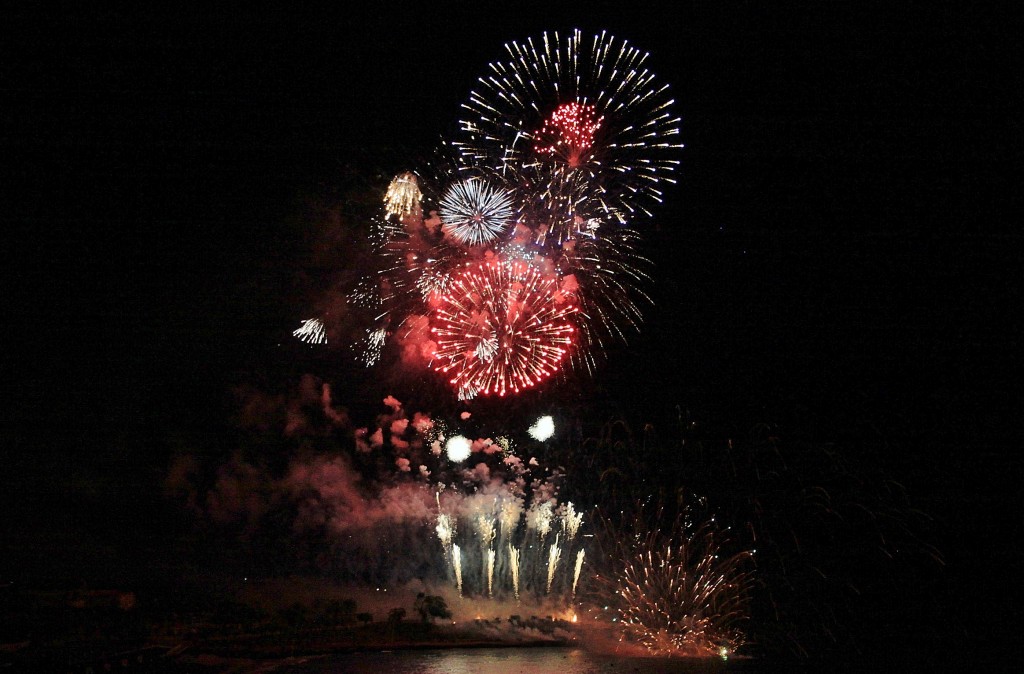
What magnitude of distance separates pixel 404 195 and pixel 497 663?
8647 millimetres

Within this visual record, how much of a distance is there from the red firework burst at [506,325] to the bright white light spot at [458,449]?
14.8ft

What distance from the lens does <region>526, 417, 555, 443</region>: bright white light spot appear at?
18984 millimetres

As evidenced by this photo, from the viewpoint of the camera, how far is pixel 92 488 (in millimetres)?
21578

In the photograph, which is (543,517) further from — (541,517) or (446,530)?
(446,530)

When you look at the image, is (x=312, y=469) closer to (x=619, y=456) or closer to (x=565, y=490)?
(x=565, y=490)

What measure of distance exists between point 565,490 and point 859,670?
6.95 m

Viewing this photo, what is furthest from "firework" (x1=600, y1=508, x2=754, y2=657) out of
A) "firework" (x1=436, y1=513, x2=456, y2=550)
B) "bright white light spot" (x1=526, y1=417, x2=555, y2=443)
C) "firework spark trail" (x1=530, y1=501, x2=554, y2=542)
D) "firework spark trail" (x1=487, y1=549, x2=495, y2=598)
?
"firework" (x1=436, y1=513, x2=456, y2=550)

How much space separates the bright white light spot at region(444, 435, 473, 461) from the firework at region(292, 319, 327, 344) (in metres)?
5.04

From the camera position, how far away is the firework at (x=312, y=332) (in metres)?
21.6

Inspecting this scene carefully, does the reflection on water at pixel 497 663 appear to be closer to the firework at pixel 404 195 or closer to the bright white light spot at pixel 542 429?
the bright white light spot at pixel 542 429

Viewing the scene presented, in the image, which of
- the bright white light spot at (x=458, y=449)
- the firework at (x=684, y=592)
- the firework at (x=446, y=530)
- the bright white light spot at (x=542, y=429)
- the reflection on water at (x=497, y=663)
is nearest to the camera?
the reflection on water at (x=497, y=663)

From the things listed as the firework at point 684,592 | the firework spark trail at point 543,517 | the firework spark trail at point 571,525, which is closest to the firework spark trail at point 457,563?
the firework spark trail at point 543,517

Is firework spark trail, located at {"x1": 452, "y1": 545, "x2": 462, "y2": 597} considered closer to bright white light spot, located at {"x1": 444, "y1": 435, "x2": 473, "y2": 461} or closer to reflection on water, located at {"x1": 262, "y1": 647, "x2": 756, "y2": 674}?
bright white light spot, located at {"x1": 444, "y1": 435, "x2": 473, "y2": 461}

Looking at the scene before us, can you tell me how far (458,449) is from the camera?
18.9 m
